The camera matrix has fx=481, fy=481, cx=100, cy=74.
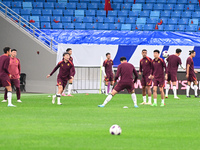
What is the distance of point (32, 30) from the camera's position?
32062 millimetres

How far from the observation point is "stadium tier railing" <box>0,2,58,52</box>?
100 feet

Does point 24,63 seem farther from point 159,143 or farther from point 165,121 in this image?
point 159,143

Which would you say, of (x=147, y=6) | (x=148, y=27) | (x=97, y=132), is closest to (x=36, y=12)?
(x=148, y=27)

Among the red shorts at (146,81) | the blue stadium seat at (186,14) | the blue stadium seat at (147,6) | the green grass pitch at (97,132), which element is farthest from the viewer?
the blue stadium seat at (147,6)

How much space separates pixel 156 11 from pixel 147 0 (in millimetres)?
1708

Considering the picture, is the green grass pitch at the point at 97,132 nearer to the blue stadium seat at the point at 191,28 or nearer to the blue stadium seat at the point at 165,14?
the blue stadium seat at the point at 191,28

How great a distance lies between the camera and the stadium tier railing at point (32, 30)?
3060cm

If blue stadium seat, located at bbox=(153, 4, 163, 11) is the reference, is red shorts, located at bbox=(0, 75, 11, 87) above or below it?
below

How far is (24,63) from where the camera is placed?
31.0 meters

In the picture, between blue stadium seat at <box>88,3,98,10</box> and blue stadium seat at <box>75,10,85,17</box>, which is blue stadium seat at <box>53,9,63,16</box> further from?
blue stadium seat at <box>88,3,98,10</box>

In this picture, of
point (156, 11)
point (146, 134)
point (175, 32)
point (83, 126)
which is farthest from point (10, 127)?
point (156, 11)

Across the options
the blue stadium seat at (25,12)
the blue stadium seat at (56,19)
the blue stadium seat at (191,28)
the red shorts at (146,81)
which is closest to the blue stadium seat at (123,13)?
the blue stadium seat at (56,19)

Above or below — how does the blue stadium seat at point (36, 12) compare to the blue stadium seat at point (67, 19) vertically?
above

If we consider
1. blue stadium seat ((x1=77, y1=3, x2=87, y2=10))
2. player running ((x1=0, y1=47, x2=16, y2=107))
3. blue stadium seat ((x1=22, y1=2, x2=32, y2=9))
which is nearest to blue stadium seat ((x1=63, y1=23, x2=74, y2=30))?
blue stadium seat ((x1=77, y1=3, x2=87, y2=10))
